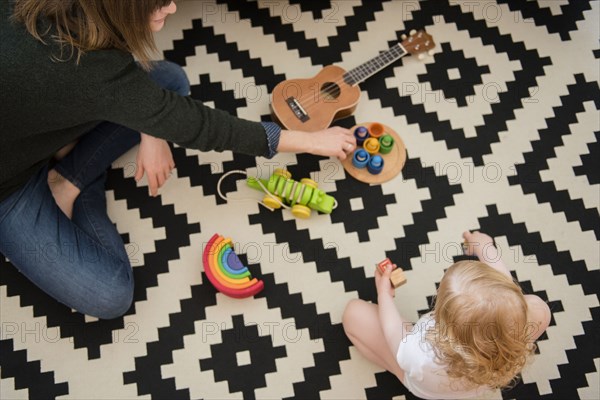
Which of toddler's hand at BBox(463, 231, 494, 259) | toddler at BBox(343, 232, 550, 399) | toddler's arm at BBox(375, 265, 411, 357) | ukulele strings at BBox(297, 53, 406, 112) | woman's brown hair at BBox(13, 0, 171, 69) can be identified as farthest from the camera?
ukulele strings at BBox(297, 53, 406, 112)

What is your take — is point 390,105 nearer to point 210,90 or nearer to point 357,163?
point 357,163

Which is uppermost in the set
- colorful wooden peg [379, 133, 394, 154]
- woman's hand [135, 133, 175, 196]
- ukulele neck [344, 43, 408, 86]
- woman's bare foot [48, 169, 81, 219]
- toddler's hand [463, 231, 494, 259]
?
ukulele neck [344, 43, 408, 86]

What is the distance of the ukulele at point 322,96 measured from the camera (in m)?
1.34

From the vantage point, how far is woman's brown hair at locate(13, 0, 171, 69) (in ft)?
2.77

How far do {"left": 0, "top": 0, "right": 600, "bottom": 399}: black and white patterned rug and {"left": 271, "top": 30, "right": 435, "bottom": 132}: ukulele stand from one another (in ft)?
0.16

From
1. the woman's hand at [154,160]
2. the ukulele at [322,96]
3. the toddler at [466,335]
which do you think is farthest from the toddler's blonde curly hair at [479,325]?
the woman's hand at [154,160]

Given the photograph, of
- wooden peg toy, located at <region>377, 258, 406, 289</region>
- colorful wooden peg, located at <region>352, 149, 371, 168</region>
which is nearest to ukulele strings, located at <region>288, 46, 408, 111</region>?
colorful wooden peg, located at <region>352, 149, 371, 168</region>

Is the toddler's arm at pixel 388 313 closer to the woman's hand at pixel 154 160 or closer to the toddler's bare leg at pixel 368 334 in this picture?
the toddler's bare leg at pixel 368 334

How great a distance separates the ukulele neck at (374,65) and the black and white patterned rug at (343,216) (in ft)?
0.12

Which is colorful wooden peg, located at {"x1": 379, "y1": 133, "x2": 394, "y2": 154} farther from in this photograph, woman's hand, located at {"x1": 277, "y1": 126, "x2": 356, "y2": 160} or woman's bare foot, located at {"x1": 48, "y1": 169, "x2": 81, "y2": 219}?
woman's bare foot, located at {"x1": 48, "y1": 169, "x2": 81, "y2": 219}

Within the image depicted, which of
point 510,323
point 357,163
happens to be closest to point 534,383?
point 510,323

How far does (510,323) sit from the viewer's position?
3.10 feet

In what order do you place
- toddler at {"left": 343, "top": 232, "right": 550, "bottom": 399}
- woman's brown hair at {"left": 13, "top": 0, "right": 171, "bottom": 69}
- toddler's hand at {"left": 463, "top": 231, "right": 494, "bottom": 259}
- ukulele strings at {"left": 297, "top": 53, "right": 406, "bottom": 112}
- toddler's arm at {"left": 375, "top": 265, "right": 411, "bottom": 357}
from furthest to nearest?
ukulele strings at {"left": 297, "top": 53, "right": 406, "bottom": 112} → toddler's hand at {"left": 463, "top": 231, "right": 494, "bottom": 259} → toddler's arm at {"left": 375, "top": 265, "right": 411, "bottom": 357} → toddler at {"left": 343, "top": 232, "right": 550, "bottom": 399} → woman's brown hair at {"left": 13, "top": 0, "right": 171, "bottom": 69}

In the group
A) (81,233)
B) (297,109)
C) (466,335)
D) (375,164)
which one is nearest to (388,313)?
(466,335)
